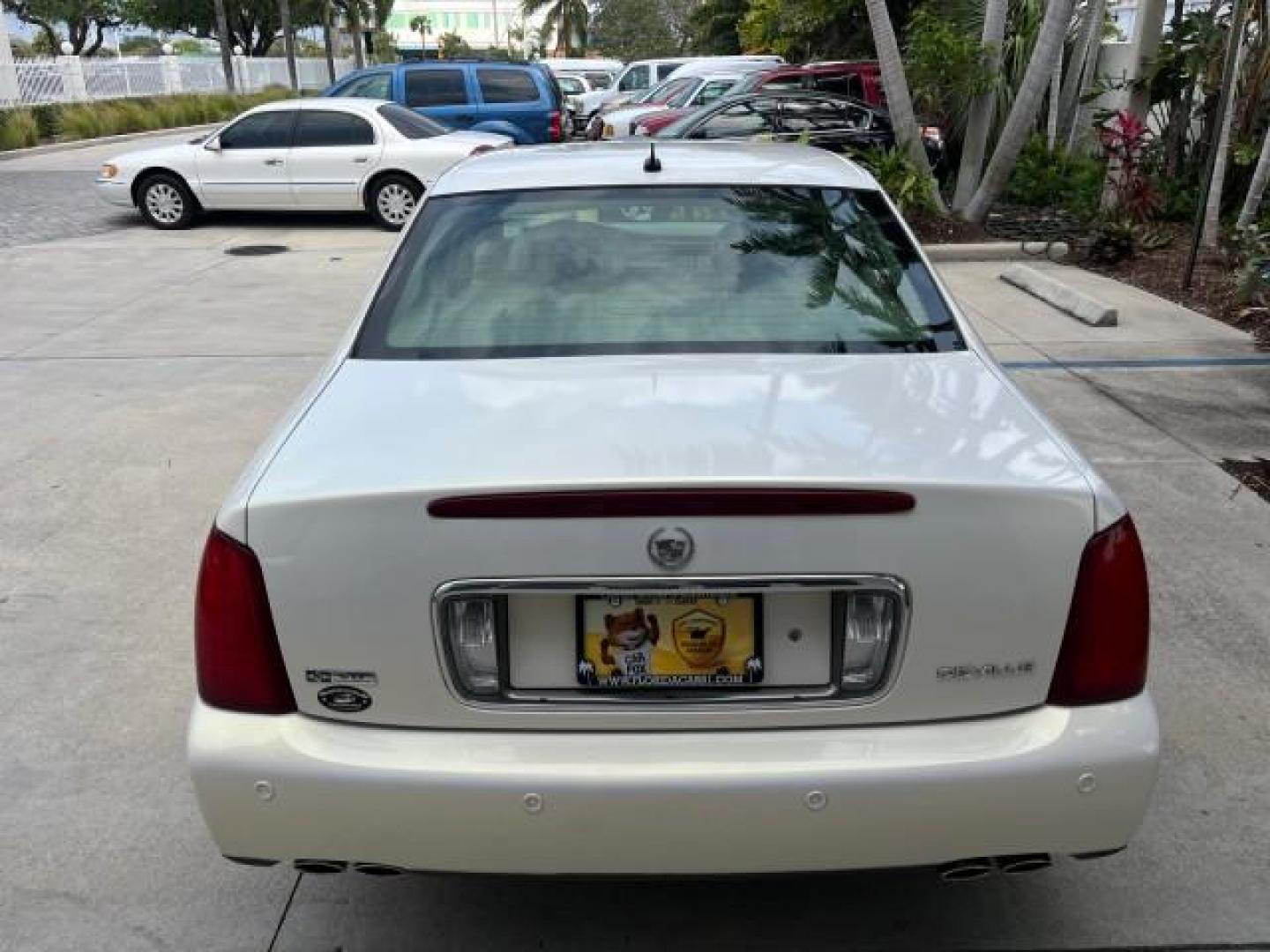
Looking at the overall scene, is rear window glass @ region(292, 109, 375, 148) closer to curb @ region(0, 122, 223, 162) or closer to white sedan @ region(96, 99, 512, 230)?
white sedan @ region(96, 99, 512, 230)

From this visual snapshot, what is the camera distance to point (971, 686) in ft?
7.11

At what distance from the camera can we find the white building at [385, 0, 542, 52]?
110m

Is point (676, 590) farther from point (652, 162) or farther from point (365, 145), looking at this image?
point (365, 145)

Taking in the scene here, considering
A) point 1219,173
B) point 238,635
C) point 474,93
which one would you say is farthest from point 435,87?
point 238,635

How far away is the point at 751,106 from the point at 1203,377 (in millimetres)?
7085

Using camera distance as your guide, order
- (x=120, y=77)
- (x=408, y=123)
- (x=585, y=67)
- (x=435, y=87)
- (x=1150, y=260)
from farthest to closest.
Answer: (x=585, y=67), (x=120, y=77), (x=435, y=87), (x=408, y=123), (x=1150, y=260)

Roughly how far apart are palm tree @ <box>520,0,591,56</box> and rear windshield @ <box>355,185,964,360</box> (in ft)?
240

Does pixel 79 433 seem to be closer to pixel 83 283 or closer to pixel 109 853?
pixel 109 853

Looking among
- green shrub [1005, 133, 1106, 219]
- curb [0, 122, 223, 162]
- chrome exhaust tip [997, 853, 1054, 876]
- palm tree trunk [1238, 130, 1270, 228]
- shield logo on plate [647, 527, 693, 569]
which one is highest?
shield logo on plate [647, 527, 693, 569]

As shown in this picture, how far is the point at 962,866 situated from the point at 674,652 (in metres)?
0.70

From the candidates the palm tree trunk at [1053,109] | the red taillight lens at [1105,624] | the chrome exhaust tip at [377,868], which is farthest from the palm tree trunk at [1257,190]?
the chrome exhaust tip at [377,868]

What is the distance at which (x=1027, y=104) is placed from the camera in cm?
1118

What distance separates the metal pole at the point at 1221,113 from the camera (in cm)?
895

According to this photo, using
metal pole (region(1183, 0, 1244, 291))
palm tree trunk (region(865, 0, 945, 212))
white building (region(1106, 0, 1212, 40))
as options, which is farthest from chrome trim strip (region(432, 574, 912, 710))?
white building (region(1106, 0, 1212, 40))
